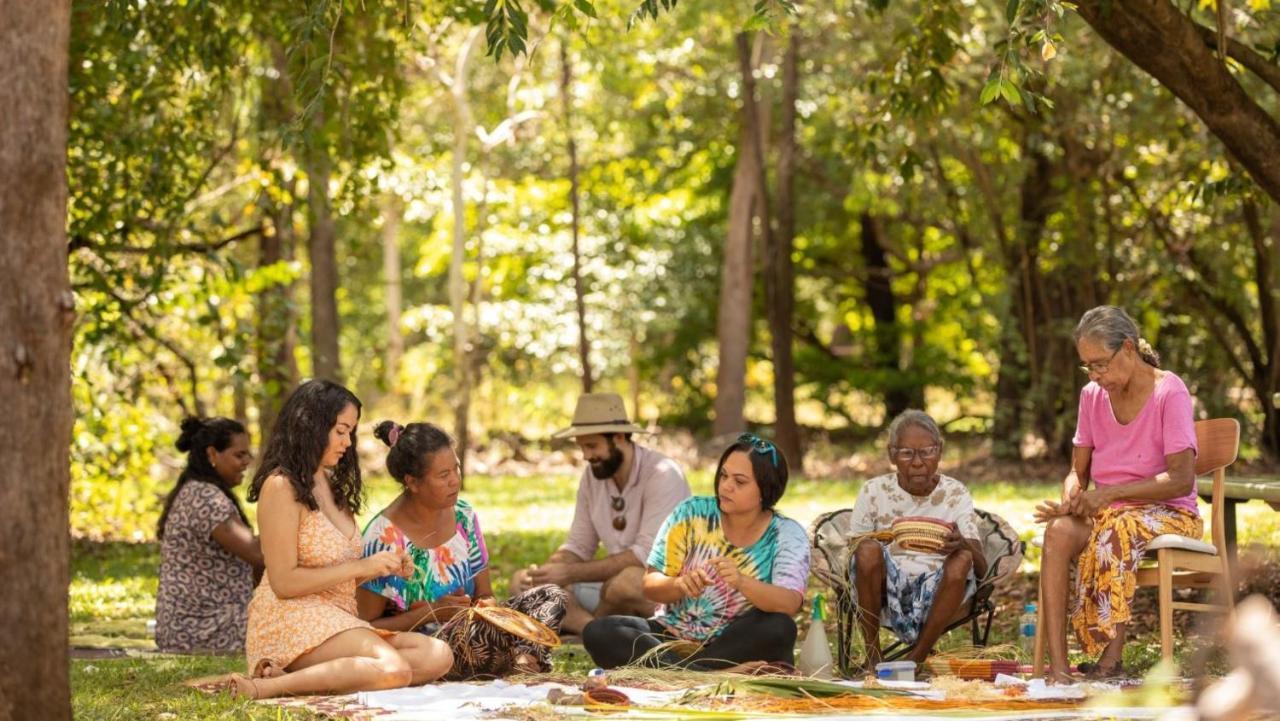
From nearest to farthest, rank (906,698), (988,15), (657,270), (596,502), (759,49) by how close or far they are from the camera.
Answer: (906,698) → (596,502) → (988,15) → (759,49) → (657,270)

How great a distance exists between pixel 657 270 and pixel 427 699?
20.2m

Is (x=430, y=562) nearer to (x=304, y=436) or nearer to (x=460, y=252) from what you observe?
(x=304, y=436)

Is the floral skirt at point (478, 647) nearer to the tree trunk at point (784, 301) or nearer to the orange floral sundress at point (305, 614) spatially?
the orange floral sundress at point (305, 614)

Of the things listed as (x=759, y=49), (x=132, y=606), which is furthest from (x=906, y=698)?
(x=759, y=49)

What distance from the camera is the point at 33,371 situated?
439 cm

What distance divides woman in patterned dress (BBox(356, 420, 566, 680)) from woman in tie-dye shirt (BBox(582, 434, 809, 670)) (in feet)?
1.80

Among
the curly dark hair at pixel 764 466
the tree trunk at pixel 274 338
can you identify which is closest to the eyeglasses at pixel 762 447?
the curly dark hair at pixel 764 466

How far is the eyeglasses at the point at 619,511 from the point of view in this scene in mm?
8047

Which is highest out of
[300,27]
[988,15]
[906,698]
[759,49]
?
[759,49]

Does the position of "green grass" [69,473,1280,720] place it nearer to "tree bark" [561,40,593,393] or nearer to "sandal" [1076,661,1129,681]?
"sandal" [1076,661,1129,681]

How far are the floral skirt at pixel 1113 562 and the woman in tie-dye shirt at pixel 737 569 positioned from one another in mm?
1088

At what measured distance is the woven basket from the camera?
6.79 m

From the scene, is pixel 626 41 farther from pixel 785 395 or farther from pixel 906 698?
pixel 906 698

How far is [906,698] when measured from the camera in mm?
5676
